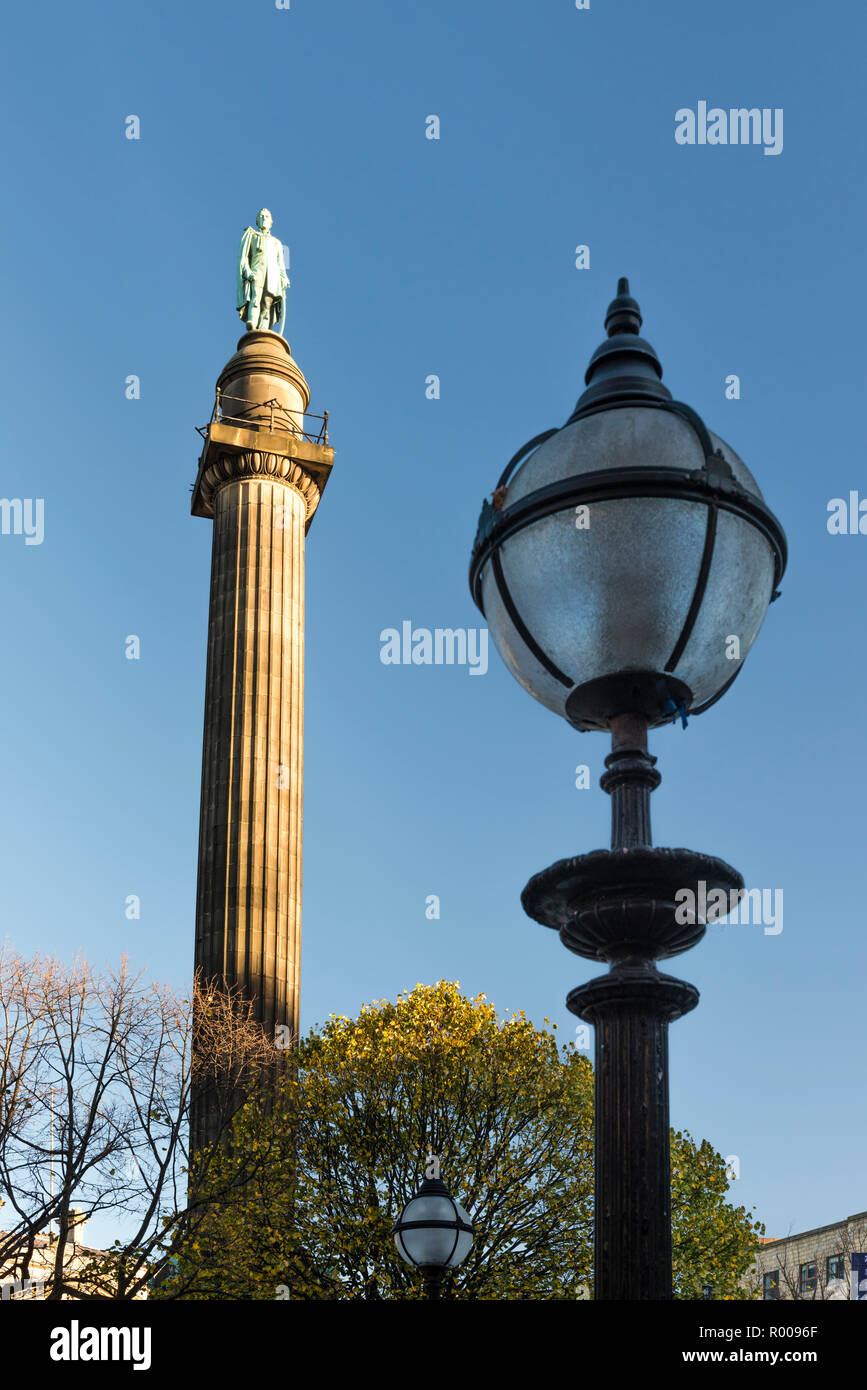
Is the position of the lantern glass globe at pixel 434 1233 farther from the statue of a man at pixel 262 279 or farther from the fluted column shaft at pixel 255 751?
the statue of a man at pixel 262 279

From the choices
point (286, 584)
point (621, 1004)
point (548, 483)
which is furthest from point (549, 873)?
point (286, 584)

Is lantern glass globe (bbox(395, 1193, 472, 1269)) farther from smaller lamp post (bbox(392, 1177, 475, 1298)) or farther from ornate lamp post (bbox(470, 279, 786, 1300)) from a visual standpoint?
ornate lamp post (bbox(470, 279, 786, 1300))

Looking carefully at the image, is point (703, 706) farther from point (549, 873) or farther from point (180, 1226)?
point (180, 1226)

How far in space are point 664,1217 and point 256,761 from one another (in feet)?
120

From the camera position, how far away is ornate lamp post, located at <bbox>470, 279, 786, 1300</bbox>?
4.84 metres

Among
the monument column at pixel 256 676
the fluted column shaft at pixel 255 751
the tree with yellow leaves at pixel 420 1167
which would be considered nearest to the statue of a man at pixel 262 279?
the monument column at pixel 256 676

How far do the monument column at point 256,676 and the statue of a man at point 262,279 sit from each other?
91 cm

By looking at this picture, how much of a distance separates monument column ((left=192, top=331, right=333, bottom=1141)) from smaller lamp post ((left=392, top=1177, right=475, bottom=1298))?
23.6 meters

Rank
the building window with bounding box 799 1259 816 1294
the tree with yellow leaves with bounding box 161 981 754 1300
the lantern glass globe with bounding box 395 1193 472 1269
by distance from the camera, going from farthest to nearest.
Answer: the building window with bounding box 799 1259 816 1294, the tree with yellow leaves with bounding box 161 981 754 1300, the lantern glass globe with bounding box 395 1193 472 1269

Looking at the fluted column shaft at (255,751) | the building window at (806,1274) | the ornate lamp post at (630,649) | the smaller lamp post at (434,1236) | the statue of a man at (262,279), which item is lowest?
the building window at (806,1274)

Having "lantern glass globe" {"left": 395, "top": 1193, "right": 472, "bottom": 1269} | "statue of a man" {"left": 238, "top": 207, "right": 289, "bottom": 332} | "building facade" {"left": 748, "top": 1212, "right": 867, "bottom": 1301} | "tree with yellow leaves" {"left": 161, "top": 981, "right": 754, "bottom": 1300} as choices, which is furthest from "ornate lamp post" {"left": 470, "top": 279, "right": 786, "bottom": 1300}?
"building facade" {"left": 748, "top": 1212, "right": 867, "bottom": 1301}

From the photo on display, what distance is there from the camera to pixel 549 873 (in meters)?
5.05

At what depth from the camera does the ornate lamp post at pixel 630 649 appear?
15.9 feet
